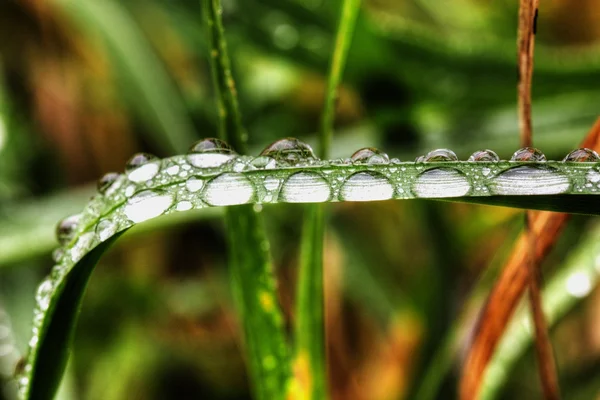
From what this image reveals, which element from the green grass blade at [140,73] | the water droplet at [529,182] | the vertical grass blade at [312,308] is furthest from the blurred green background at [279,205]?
the water droplet at [529,182]

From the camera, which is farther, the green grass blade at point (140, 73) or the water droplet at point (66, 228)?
the green grass blade at point (140, 73)

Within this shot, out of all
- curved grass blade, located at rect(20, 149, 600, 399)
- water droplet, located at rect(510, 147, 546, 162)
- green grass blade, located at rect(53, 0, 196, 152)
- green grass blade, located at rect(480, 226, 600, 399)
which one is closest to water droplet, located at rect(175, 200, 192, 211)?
curved grass blade, located at rect(20, 149, 600, 399)

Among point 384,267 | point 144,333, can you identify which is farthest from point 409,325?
point 144,333

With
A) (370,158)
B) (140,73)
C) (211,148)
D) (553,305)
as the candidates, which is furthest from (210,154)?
(140,73)

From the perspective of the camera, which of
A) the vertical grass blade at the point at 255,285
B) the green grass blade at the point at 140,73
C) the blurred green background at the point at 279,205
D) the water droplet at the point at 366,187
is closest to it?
the water droplet at the point at 366,187

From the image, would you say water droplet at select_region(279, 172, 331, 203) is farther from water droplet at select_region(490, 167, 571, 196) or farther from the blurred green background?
the blurred green background

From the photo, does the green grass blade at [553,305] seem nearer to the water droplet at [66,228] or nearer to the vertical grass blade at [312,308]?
the vertical grass blade at [312,308]
